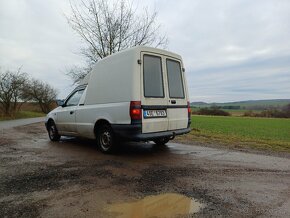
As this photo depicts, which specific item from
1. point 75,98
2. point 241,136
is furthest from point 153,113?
→ point 241,136

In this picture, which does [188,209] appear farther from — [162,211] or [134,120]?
[134,120]

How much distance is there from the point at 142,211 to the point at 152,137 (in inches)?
114

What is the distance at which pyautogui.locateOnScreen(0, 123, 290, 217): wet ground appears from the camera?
10.1ft

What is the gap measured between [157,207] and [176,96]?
392cm

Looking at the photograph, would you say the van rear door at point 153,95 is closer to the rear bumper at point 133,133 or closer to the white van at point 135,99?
the white van at point 135,99

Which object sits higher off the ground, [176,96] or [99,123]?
[176,96]

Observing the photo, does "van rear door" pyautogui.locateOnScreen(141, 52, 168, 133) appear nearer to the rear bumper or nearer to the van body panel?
the van body panel

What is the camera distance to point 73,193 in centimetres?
365

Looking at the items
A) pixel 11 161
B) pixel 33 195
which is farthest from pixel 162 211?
pixel 11 161

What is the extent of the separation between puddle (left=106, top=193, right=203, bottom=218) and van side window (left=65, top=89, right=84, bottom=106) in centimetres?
499

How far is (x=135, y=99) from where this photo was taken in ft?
18.5

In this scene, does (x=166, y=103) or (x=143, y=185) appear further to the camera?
(x=166, y=103)

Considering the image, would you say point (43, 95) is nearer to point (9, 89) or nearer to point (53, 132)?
point (9, 89)

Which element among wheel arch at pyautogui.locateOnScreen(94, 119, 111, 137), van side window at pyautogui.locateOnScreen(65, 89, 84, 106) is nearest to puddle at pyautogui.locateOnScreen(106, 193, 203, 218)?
wheel arch at pyautogui.locateOnScreen(94, 119, 111, 137)
